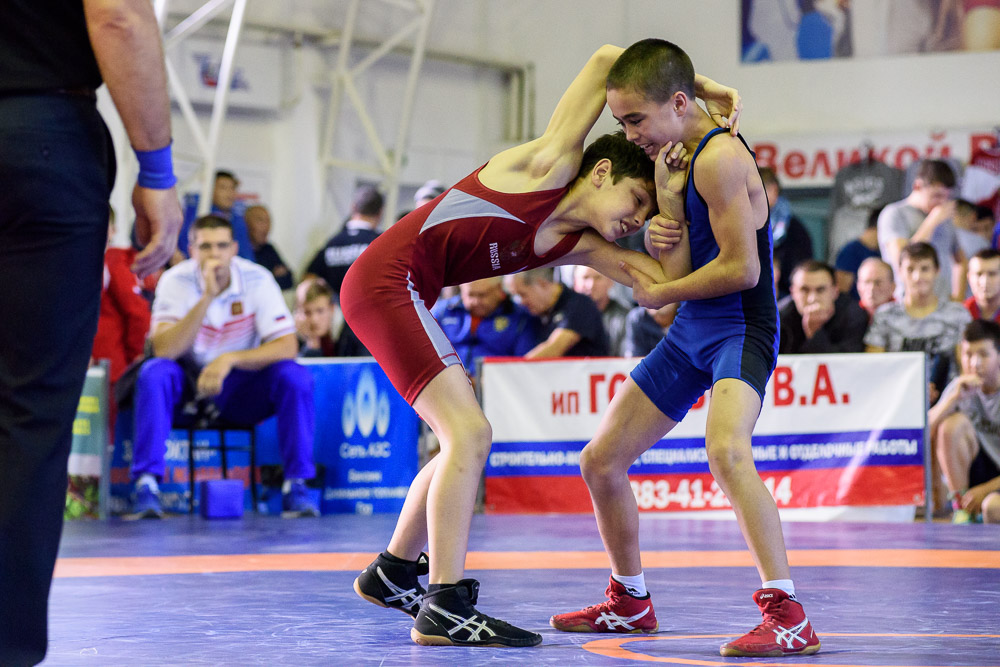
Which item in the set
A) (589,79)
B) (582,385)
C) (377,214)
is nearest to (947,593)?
(589,79)

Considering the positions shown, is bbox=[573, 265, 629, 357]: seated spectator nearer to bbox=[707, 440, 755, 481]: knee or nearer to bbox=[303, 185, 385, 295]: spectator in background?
bbox=[303, 185, 385, 295]: spectator in background

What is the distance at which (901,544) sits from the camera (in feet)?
16.2

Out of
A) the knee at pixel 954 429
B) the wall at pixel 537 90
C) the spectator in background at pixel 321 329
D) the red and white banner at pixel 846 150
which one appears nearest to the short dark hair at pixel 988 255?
the knee at pixel 954 429

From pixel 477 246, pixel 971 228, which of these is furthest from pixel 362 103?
pixel 477 246

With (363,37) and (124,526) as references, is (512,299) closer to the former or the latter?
(124,526)

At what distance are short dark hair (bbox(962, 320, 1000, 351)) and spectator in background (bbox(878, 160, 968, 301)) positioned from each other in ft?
6.89

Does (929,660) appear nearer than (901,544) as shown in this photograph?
Yes

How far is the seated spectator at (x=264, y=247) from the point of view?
10609 mm

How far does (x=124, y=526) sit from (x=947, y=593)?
4.11 metres

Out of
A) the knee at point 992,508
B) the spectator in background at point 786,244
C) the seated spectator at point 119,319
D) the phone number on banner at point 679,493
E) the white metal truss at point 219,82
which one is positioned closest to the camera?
the knee at point 992,508

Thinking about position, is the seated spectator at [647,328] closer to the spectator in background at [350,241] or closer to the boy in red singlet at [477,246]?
the spectator in background at [350,241]

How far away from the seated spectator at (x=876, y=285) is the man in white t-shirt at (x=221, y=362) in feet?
11.5

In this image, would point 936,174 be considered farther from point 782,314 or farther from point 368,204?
point 368,204

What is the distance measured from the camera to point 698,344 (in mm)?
3049
